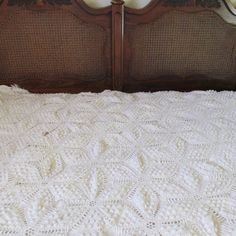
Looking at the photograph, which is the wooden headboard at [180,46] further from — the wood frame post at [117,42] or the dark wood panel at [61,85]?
the dark wood panel at [61,85]

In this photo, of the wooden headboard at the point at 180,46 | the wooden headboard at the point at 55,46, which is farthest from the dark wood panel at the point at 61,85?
the wooden headboard at the point at 180,46

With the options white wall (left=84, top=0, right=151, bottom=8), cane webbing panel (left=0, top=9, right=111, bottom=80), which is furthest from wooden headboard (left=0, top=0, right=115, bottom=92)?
white wall (left=84, top=0, right=151, bottom=8)

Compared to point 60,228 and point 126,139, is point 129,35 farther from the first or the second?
point 60,228

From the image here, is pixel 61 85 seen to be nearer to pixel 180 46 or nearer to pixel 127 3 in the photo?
pixel 127 3

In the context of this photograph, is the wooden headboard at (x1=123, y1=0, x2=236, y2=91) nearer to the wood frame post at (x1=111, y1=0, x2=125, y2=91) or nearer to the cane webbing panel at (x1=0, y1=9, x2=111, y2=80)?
the wood frame post at (x1=111, y1=0, x2=125, y2=91)

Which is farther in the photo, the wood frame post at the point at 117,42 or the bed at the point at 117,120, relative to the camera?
the wood frame post at the point at 117,42

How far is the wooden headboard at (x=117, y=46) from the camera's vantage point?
1.81 metres

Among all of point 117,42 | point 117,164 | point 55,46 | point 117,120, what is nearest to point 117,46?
point 117,42

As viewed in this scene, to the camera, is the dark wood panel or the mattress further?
the dark wood panel

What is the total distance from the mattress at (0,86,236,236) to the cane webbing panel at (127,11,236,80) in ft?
0.86

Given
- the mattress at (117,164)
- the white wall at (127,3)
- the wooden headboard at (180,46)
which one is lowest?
the mattress at (117,164)

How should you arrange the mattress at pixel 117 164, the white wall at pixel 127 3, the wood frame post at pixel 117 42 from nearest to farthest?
the mattress at pixel 117 164 → the wood frame post at pixel 117 42 → the white wall at pixel 127 3

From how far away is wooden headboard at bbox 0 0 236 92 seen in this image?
181 centimetres

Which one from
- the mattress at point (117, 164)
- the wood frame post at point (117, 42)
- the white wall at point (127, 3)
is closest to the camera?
the mattress at point (117, 164)
